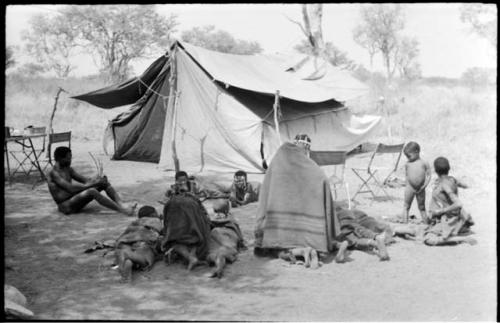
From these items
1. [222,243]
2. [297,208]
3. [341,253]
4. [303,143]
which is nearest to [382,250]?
[341,253]

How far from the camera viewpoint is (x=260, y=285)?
183 inches

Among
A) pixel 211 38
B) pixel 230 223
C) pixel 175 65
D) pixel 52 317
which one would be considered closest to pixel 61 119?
pixel 175 65

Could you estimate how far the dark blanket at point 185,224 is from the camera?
5.04 metres

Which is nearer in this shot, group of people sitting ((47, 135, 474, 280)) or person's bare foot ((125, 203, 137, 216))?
group of people sitting ((47, 135, 474, 280))

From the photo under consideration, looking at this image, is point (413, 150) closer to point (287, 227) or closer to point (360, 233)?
point (360, 233)

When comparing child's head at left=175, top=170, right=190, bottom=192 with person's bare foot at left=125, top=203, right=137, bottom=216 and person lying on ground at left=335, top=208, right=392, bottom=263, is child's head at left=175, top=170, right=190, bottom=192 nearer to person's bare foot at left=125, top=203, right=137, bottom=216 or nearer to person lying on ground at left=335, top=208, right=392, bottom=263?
person lying on ground at left=335, top=208, right=392, bottom=263

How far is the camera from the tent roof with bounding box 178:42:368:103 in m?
10.9

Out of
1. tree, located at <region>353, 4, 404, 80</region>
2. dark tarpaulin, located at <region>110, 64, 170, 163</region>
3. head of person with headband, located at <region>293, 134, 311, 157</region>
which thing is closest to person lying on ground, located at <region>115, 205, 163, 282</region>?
head of person with headband, located at <region>293, 134, 311, 157</region>

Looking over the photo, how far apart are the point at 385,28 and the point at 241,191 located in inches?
1086

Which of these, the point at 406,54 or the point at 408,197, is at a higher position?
the point at 406,54

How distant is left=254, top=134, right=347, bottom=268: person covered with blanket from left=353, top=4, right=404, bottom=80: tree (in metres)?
27.9

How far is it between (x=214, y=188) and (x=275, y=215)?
3.06 m

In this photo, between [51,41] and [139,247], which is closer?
[139,247]

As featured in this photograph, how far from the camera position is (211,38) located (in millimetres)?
38875
